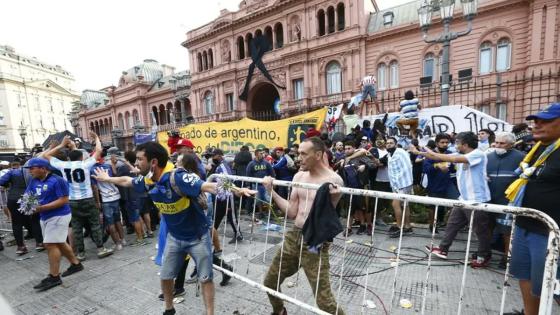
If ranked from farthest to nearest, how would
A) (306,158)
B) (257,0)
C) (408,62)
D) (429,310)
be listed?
(257,0)
(408,62)
(429,310)
(306,158)

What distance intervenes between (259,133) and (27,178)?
19.6 feet

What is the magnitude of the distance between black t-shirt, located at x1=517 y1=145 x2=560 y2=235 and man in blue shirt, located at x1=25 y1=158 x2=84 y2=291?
5631 mm

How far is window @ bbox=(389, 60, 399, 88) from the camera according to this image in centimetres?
2122

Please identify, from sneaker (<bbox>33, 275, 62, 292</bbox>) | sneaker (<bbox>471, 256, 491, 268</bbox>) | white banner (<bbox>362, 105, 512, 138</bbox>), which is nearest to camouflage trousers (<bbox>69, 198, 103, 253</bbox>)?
sneaker (<bbox>33, 275, 62, 292</bbox>)

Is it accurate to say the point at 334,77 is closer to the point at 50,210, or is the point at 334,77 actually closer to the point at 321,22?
the point at 321,22

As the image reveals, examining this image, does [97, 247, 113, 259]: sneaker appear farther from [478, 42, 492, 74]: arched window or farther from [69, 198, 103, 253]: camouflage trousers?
[478, 42, 492, 74]: arched window

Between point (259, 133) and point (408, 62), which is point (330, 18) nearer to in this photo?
point (408, 62)

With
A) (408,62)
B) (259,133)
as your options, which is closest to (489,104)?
(408,62)

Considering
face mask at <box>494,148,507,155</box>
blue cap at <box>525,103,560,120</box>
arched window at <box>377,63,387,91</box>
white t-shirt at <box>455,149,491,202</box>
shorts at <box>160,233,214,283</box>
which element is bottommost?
shorts at <box>160,233,214,283</box>

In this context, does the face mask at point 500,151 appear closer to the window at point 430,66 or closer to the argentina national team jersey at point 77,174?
the argentina national team jersey at point 77,174

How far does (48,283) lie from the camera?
4090 mm

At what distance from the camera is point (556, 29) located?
15.4m

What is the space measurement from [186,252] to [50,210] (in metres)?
2.72

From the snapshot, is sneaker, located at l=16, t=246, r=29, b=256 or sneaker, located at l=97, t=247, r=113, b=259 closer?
sneaker, located at l=97, t=247, r=113, b=259
